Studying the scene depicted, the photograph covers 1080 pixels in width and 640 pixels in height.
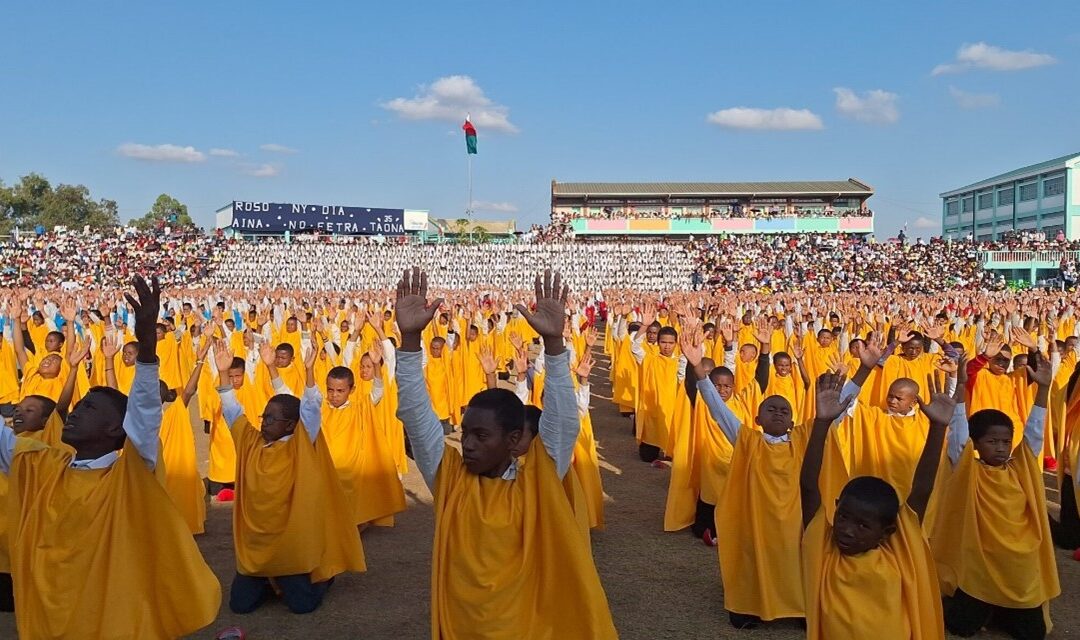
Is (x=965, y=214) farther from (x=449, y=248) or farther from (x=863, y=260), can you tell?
(x=449, y=248)

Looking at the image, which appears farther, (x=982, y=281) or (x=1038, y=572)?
(x=982, y=281)

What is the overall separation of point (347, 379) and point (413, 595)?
1.76 m

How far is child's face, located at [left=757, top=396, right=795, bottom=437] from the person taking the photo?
4605 millimetres

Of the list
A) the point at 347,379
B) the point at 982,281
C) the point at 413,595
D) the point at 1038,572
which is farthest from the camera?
the point at 982,281

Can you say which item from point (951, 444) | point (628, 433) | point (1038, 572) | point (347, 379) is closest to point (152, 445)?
point (347, 379)

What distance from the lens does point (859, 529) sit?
114 inches

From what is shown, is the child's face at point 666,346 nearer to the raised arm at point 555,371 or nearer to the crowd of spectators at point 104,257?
the raised arm at point 555,371

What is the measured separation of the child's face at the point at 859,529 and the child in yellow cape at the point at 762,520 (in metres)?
1.53

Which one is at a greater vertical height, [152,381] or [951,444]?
[152,381]

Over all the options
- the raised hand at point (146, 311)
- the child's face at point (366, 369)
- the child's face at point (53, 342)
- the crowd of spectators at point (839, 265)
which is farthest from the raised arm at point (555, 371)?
the crowd of spectators at point (839, 265)

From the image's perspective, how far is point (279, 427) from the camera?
15.6 feet

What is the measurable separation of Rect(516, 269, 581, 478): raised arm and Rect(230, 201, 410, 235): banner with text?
50664 mm

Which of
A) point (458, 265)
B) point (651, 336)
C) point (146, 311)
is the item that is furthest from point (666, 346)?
point (458, 265)

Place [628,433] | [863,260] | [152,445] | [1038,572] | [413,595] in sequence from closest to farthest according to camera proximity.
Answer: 1. [152,445]
2. [1038,572]
3. [413,595]
4. [628,433]
5. [863,260]
